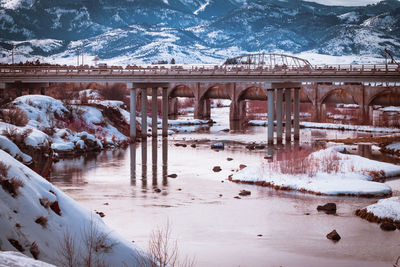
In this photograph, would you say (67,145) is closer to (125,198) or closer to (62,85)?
(125,198)

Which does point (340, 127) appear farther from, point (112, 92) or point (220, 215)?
point (220, 215)

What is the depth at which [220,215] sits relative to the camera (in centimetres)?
3784

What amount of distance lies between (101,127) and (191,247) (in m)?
56.8

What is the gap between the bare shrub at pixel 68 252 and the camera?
64.2 feet

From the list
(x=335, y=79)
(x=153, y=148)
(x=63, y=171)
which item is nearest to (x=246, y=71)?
(x=335, y=79)

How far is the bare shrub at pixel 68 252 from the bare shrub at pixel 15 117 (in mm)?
48591

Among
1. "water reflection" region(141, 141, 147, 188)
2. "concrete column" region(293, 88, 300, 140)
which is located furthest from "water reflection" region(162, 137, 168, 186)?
"concrete column" region(293, 88, 300, 140)

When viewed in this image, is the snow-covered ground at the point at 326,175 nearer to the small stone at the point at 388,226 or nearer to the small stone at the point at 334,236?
the small stone at the point at 388,226

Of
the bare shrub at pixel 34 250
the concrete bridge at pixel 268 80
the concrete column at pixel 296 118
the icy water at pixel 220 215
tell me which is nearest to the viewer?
the bare shrub at pixel 34 250

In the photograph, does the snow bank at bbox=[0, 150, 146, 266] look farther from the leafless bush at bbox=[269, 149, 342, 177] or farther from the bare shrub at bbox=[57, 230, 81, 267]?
the leafless bush at bbox=[269, 149, 342, 177]

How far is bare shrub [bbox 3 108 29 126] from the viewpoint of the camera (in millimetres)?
67387

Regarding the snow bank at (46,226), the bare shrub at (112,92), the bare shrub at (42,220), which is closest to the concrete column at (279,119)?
the bare shrub at (112,92)

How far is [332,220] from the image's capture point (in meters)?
36.4

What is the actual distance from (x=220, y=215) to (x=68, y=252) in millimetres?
19309
